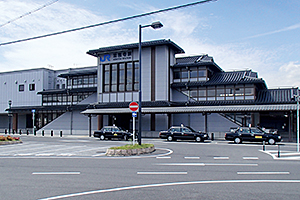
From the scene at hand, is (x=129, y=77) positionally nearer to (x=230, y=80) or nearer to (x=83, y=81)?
(x=83, y=81)

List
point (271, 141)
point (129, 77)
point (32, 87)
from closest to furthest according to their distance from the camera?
point (271, 141)
point (129, 77)
point (32, 87)

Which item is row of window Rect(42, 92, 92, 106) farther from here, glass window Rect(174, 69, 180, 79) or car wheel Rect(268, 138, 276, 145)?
car wheel Rect(268, 138, 276, 145)

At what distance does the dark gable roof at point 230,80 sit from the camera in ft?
116

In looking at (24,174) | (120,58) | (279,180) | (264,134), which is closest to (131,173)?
(24,174)

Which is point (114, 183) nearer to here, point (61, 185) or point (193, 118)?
point (61, 185)

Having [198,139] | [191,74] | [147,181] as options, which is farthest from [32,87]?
[147,181]

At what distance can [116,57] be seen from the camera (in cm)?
4138

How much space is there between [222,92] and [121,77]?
14088 mm

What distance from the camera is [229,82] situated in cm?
3594

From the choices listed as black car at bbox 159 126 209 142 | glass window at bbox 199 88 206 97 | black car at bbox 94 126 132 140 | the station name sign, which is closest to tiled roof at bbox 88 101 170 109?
glass window at bbox 199 88 206 97

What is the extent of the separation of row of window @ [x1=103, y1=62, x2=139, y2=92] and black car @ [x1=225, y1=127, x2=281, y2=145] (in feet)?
55.2

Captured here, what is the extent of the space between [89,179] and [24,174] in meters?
2.89

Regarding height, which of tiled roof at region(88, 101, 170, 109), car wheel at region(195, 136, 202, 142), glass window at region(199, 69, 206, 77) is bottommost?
car wheel at region(195, 136, 202, 142)

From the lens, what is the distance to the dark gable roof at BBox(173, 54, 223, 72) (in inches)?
1478
